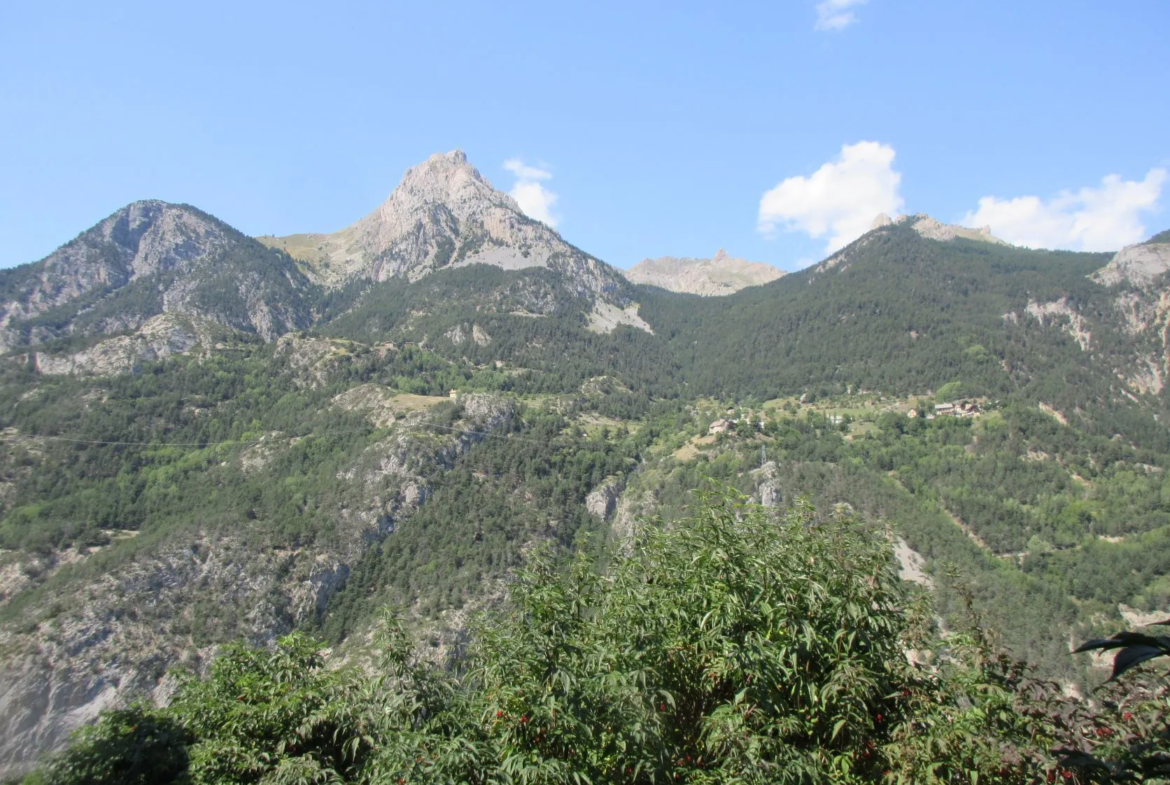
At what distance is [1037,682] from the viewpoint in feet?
25.5

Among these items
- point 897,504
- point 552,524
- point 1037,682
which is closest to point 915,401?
point 897,504

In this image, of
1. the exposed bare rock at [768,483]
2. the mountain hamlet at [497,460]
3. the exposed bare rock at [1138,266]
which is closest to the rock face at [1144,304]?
the exposed bare rock at [1138,266]

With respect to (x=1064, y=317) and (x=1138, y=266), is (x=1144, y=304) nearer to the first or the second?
(x=1138, y=266)

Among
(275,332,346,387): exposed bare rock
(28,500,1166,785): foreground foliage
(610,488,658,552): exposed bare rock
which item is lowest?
(610,488,658,552): exposed bare rock

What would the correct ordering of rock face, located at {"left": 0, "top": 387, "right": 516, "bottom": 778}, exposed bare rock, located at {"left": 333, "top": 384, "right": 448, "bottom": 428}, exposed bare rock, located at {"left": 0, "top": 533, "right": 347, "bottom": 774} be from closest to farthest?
1. exposed bare rock, located at {"left": 0, "top": 533, "right": 347, "bottom": 774}
2. rock face, located at {"left": 0, "top": 387, "right": 516, "bottom": 778}
3. exposed bare rock, located at {"left": 333, "top": 384, "right": 448, "bottom": 428}

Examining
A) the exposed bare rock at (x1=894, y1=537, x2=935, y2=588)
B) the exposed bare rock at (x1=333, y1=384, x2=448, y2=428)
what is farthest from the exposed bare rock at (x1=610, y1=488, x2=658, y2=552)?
the exposed bare rock at (x1=333, y1=384, x2=448, y2=428)

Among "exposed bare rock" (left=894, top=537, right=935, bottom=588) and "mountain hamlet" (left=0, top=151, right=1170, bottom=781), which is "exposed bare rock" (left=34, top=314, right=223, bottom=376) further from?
"exposed bare rock" (left=894, top=537, right=935, bottom=588)

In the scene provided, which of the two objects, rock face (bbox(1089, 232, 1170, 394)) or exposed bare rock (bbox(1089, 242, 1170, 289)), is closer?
rock face (bbox(1089, 232, 1170, 394))

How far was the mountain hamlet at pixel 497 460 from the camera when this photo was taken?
83938 mm

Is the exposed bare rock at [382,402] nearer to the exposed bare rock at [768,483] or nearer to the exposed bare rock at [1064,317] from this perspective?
the exposed bare rock at [768,483]

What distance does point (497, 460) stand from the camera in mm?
127688

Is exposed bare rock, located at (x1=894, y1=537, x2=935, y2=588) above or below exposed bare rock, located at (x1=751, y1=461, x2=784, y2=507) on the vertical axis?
below

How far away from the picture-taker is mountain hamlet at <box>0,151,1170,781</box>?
83.9 meters

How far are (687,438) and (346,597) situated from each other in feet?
248
